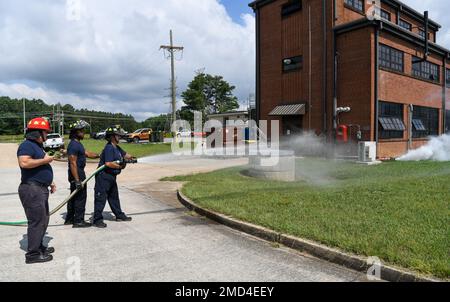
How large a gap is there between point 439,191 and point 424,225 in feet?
11.6

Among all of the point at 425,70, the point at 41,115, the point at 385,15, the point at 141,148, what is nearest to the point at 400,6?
the point at 385,15

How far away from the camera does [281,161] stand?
13156mm

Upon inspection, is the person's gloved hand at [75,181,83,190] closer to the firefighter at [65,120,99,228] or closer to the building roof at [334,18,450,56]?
the firefighter at [65,120,99,228]

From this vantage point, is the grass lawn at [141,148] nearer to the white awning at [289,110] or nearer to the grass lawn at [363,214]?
the white awning at [289,110]

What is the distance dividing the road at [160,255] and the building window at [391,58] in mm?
17468

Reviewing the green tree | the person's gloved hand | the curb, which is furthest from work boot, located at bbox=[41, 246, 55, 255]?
the green tree

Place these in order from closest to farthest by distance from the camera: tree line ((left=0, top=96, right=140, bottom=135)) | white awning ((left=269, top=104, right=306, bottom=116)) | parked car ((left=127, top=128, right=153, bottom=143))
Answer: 1. white awning ((left=269, top=104, right=306, bottom=116))
2. parked car ((left=127, top=128, right=153, bottom=143))
3. tree line ((left=0, top=96, right=140, bottom=135))

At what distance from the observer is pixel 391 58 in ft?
71.2

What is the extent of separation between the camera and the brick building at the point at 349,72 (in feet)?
67.2

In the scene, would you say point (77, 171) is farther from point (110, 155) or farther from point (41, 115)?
point (41, 115)

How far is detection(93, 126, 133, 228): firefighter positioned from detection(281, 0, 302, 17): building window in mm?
19455

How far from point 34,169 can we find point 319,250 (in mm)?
3902

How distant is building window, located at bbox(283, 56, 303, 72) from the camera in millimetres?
23531
